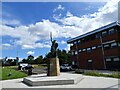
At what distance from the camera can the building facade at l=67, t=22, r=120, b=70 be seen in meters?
42.3

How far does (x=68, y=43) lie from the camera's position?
62.5 m

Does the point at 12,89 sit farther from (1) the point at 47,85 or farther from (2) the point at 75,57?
(2) the point at 75,57

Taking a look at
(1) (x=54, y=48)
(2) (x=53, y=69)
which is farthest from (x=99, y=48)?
(2) (x=53, y=69)

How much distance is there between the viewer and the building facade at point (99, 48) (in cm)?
4231

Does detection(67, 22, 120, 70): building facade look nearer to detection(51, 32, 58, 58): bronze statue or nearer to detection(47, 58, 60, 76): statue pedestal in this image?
detection(51, 32, 58, 58): bronze statue

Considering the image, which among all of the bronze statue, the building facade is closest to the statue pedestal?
the bronze statue

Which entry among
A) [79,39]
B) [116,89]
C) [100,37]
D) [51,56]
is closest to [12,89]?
[116,89]

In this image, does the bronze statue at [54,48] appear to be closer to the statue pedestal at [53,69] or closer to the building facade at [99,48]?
the statue pedestal at [53,69]

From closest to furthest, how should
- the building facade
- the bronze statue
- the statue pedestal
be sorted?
the statue pedestal → the bronze statue → the building facade

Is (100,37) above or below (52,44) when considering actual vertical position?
above

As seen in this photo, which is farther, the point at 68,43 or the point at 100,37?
the point at 68,43

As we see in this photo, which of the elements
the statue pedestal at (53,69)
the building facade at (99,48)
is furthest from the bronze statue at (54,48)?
the building facade at (99,48)

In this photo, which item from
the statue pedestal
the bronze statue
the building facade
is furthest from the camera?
the building facade

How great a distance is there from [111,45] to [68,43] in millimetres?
20256
